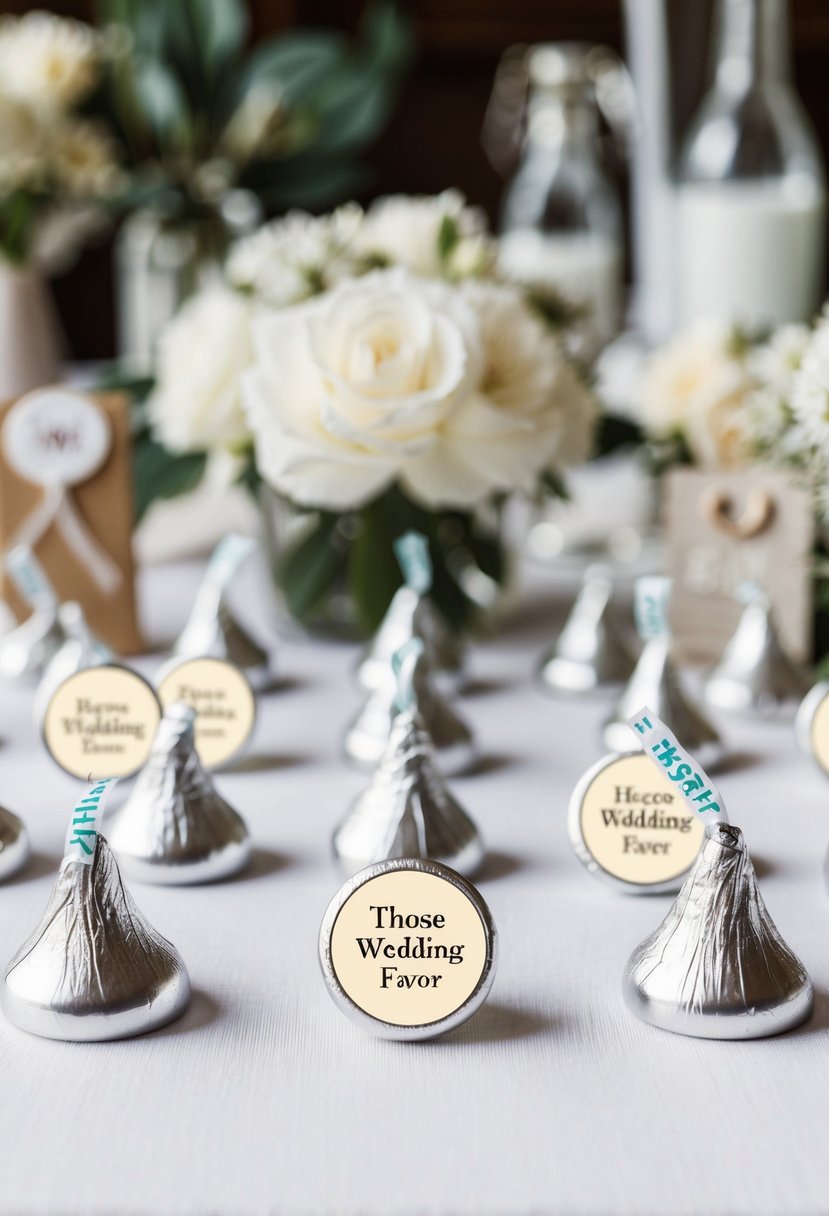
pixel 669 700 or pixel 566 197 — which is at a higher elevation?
pixel 566 197

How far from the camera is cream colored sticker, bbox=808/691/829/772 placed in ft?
2.89

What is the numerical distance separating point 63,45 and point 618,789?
4.01 ft

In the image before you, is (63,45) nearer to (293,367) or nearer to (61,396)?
(61,396)

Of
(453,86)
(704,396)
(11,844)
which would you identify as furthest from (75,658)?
→ (453,86)

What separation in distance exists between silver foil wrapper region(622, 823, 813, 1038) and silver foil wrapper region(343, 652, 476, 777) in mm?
292

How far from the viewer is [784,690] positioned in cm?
100

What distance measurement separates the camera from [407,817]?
75cm

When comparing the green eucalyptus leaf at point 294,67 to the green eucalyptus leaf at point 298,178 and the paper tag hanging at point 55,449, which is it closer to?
the green eucalyptus leaf at point 298,178

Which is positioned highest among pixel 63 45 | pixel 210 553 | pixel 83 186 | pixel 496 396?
pixel 63 45

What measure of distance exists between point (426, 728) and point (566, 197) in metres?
A: 0.89

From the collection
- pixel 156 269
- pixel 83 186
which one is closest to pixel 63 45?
pixel 83 186

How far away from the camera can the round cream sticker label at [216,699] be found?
916 mm

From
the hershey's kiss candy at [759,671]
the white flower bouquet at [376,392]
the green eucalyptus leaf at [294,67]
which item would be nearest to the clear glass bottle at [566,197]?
the green eucalyptus leaf at [294,67]

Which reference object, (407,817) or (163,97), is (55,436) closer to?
(407,817)
